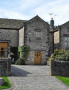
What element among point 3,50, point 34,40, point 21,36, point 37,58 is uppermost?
point 21,36

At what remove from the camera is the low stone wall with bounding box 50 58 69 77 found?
1185 centimetres

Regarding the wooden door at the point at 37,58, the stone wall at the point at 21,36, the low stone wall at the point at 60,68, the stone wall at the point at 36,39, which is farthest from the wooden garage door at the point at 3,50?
the low stone wall at the point at 60,68

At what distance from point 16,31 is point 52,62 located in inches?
539

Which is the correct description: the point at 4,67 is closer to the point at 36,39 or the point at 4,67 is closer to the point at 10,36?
the point at 36,39

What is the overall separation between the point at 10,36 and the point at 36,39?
189 inches

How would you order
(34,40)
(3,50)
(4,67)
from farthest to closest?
(34,40)
(3,50)
(4,67)

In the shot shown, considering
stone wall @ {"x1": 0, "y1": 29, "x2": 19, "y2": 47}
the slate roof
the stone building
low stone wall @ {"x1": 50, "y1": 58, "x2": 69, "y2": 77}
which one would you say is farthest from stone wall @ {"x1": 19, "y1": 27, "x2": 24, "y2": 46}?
low stone wall @ {"x1": 50, "y1": 58, "x2": 69, "y2": 77}

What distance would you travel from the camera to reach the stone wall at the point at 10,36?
23266mm

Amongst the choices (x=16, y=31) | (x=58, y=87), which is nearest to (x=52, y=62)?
(x=58, y=87)

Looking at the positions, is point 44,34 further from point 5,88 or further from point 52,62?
point 5,88

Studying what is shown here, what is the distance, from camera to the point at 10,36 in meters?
23.7

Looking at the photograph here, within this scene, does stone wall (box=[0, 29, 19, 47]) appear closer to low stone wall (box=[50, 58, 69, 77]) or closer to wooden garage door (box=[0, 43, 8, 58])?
wooden garage door (box=[0, 43, 8, 58])

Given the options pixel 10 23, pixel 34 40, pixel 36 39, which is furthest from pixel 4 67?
pixel 10 23

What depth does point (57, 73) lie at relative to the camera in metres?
11.9
